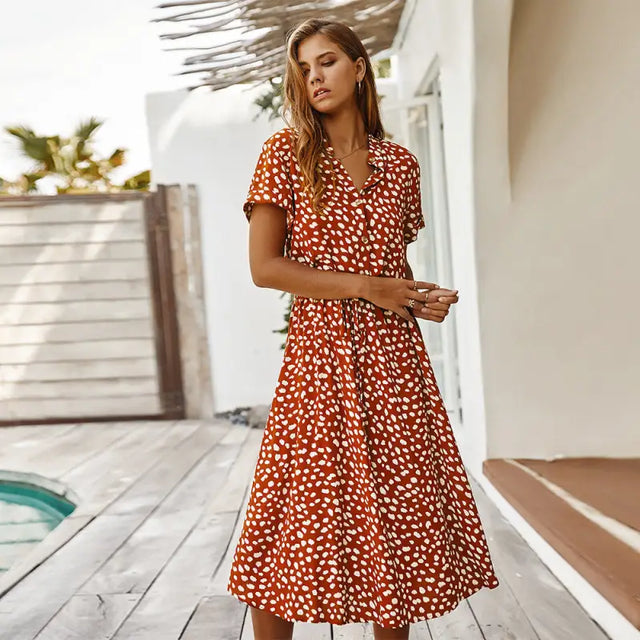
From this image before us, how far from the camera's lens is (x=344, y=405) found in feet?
4.93

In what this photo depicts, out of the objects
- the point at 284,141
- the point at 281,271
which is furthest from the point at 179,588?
the point at 284,141

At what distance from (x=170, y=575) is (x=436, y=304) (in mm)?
1661

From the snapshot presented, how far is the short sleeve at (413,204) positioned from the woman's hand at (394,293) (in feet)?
0.74

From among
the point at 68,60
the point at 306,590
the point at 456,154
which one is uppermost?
the point at 68,60

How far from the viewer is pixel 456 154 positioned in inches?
141

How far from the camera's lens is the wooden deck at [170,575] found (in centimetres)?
221

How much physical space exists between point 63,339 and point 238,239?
162 centimetres

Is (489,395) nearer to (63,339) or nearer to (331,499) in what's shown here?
(331,499)

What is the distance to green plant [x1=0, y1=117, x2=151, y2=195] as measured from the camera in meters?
12.5

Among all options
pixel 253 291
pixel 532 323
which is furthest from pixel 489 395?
pixel 253 291

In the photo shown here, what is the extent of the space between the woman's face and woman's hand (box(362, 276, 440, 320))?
1.10ft

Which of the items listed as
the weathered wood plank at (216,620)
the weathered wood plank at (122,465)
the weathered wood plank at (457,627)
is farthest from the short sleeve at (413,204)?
the weathered wood plank at (122,465)

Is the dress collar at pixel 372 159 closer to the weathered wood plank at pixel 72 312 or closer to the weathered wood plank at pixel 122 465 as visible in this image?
the weathered wood plank at pixel 122 465

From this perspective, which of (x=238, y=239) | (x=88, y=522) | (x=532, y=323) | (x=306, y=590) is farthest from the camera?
(x=238, y=239)
